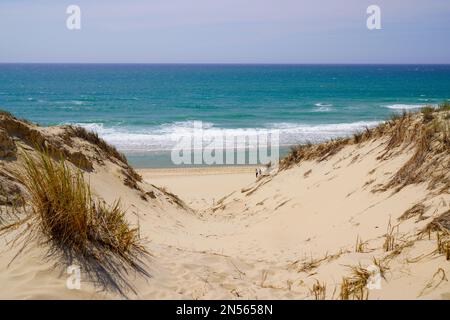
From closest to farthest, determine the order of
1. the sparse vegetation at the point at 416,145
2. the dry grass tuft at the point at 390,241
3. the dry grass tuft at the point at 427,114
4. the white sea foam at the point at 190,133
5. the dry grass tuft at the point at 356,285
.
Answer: the dry grass tuft at the point at 356,285 < the dry grass tuft at the point at 390,241 < the sparse vegetation at the point at 416,145 < the dry grass tuft at the point at 427,114 < the white sea foam at the point at 190,133

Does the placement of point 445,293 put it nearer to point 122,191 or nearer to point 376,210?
point 376,210

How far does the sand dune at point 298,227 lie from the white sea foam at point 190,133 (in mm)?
12790

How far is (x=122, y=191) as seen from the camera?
30.5 feet

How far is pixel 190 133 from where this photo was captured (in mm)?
29656

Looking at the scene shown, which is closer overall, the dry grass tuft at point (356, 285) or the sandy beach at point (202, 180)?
the dry grass tuft at point (356, 285)

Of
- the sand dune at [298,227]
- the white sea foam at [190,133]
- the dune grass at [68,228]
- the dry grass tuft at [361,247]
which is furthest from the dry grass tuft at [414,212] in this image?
the white sea foam at [190,133]

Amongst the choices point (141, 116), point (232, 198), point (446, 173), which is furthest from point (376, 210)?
point (141, 116)

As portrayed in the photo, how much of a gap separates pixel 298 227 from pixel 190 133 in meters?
21.9

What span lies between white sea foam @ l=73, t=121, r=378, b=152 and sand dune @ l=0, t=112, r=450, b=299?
12790 millimetres

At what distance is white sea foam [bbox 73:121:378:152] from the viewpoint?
1036 inches

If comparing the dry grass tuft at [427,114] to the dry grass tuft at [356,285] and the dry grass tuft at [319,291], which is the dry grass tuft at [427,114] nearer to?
the dry grass tuft at [356,285]

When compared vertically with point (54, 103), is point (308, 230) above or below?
below

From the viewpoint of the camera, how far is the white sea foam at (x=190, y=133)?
26312 mm
